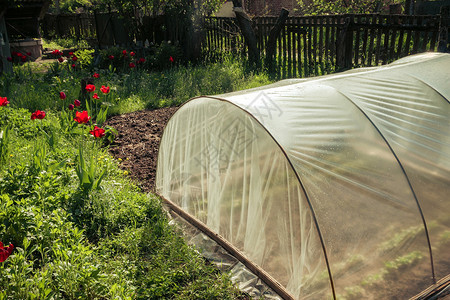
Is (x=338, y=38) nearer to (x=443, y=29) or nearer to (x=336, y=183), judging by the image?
(x=443, y=29)

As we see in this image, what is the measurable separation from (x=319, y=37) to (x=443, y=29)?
11.7ft

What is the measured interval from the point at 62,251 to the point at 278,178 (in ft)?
5.66

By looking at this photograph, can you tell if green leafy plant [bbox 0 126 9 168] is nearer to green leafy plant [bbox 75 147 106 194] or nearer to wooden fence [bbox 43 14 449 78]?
A: green leafy plant [bbox 75 147 106 194]

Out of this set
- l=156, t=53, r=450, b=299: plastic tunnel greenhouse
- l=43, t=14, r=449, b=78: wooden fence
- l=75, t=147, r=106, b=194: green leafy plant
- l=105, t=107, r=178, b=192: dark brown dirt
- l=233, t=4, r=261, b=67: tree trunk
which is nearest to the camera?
l=156, t=53, r=450, b=299: plastic tunnel greenhouse

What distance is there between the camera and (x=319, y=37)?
31.8 feet

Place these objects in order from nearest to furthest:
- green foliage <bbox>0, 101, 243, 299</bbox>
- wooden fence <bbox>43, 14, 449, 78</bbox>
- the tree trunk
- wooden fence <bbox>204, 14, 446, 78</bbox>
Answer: green foliage <bbox>0, 101, 243, 299</bbox>
wooden fence <bbox>204, 14, 446, 78</bbox>
wooden fence <bbox>43, 14, 449, 78</bbox>
the tree trunk

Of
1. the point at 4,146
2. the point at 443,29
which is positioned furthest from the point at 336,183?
the point at 443,29

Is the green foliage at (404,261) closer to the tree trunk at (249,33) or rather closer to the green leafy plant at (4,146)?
the green leafy plant at (4,146)

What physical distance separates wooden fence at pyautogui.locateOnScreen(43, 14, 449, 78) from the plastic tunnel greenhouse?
418 cm

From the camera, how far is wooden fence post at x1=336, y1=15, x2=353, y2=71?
28.8ft

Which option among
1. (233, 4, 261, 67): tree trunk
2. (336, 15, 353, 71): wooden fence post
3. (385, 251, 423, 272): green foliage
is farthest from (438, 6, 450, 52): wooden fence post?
(233, 4, 261, 67): tree trunk

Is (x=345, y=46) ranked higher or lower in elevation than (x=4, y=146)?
higher

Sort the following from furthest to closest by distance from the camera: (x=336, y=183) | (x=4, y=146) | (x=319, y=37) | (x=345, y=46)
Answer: (x=319, y=37), (x=345, y=46), (x=4, y=146), (x=336, y=183)

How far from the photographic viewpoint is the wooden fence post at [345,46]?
8.78m
